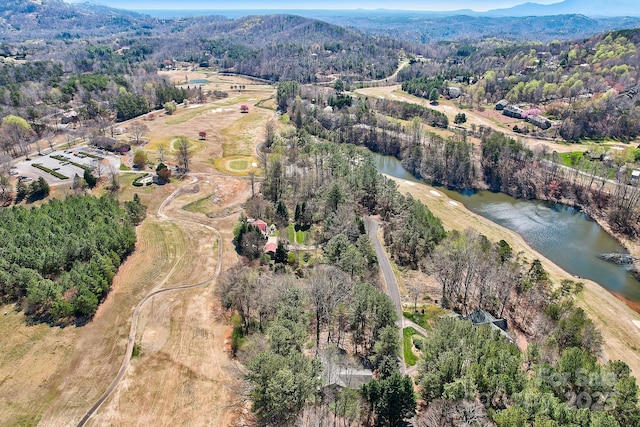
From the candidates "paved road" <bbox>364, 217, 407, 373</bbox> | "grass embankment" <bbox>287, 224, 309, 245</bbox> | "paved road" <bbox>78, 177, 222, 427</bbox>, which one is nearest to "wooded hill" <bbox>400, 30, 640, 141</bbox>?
"paved road" <bbox>364, 217, 407, 373</bbox>

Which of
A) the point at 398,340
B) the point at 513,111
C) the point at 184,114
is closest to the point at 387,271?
the point at 398,340

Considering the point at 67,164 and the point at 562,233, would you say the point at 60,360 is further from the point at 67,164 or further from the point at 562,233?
the point at 562,233

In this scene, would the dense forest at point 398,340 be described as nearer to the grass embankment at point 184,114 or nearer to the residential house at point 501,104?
the grass embankment at point 184,114

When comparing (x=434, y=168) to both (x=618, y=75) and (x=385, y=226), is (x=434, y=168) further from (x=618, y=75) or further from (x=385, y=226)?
(x=618, y=75)

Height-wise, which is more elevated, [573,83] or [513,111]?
[573,83]

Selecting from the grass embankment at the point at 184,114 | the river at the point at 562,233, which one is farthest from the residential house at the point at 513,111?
the grass embankment at the point at 184,114

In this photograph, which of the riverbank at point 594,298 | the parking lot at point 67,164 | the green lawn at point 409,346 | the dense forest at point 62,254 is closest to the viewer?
the green lawn at point 409,346
